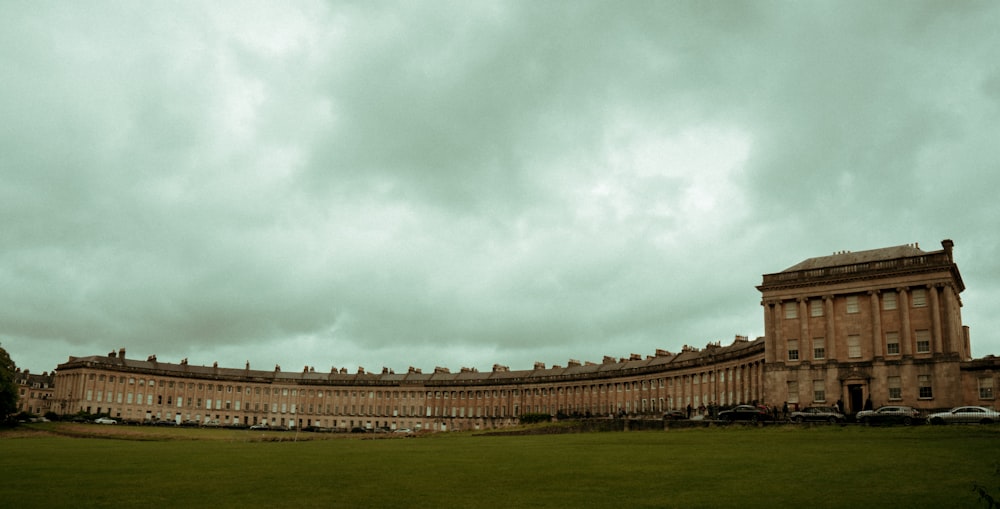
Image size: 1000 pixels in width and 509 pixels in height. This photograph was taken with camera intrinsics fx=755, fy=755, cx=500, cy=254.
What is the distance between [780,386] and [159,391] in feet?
358

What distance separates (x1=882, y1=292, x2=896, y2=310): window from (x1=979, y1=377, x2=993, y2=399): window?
25.4 ft

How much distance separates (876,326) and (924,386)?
17.4 feet

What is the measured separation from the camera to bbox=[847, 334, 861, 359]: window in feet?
189

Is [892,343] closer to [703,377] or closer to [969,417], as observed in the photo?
[969,417]

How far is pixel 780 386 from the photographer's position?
5947 centimetres

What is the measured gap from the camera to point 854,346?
5784 cm

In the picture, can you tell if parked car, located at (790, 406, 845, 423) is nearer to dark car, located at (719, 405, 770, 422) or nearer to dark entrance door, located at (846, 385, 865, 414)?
dark car, located at (719, 405, 770, 422)

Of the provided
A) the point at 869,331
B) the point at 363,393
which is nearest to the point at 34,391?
the point at 363,393

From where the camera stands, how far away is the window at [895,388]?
54.3 m

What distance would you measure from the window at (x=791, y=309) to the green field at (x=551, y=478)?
1234 inches

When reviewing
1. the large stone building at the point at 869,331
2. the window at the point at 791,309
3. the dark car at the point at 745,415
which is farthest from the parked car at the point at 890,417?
the window at the point at 791,309

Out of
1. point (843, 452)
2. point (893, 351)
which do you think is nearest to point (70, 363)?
point (893, 351)

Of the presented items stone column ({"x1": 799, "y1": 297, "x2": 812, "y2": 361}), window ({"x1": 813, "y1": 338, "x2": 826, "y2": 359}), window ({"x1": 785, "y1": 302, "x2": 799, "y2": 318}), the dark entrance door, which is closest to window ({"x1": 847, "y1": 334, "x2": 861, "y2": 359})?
window ({"x1": 813, "y1": 338, "x2": 826, "y2": 359})

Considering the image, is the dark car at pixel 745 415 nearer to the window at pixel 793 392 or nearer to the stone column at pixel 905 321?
the window at pixel 793 392
